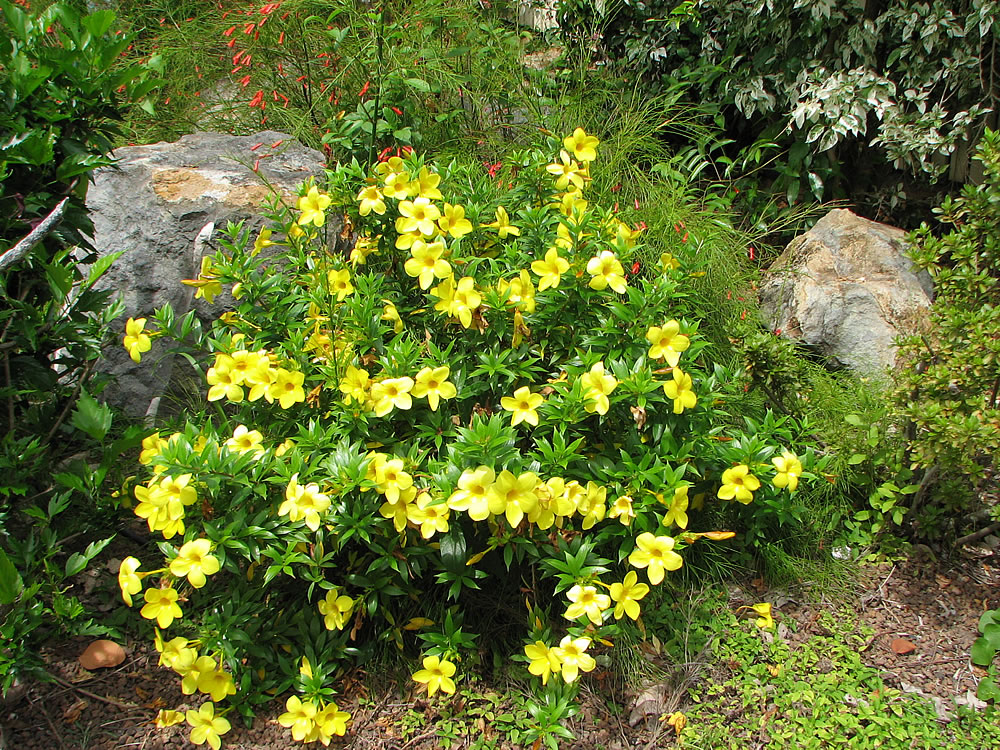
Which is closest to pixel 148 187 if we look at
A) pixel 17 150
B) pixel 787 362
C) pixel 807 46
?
pixel 17 150

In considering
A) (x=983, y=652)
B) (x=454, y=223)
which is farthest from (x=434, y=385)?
(x=983, y=652)

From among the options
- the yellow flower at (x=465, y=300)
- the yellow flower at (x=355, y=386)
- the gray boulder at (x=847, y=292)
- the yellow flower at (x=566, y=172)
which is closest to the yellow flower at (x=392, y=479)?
the yellow flower at (x=355, y=386)

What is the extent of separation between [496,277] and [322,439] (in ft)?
2.55

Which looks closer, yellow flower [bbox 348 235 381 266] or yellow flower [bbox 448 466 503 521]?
yellow flower [bbox 448 466 503 521]

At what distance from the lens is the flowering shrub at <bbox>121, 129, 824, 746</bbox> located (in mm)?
1902

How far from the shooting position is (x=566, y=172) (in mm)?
2561

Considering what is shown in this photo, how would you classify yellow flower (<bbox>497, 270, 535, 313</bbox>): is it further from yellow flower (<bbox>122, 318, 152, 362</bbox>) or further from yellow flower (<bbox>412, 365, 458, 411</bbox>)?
yellow flower (<bbox>122, 318, 152, 362</bbox>)

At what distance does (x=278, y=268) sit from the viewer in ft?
9.39

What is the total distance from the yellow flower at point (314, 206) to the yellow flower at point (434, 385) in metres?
0.70

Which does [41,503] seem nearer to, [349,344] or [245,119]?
[349,344]

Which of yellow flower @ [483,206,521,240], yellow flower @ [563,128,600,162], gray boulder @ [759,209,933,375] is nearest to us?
yellow flower @ [483,206,521,240]

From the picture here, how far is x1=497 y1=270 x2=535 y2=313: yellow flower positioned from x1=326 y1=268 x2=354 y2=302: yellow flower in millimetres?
496

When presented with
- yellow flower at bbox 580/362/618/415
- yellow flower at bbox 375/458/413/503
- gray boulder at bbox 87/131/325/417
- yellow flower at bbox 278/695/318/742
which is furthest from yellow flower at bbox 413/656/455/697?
gray boulder at bbox 87/131/325/417

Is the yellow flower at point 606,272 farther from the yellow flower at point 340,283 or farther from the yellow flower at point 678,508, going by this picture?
the yellow flower at point 340,283
